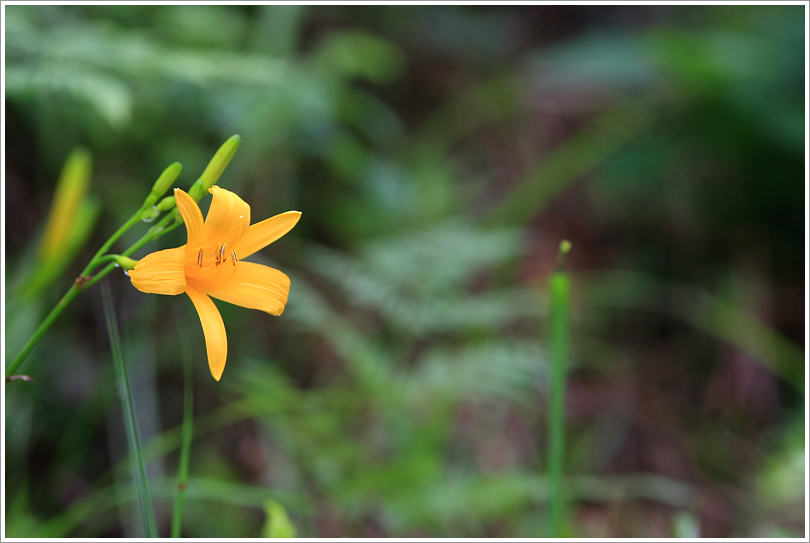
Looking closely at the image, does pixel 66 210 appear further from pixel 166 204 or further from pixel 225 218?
pixel 225 218

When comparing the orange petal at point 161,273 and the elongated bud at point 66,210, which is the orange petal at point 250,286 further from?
the elongated bud at point 66,210

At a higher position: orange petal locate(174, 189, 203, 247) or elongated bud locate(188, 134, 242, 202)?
elongated bud locate(188, 134, 242, 202)

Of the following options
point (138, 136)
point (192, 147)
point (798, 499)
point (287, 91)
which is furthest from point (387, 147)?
point (798, 499)

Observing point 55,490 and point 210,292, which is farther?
point 55,490

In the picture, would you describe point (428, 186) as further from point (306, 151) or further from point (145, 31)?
point (145, 31)

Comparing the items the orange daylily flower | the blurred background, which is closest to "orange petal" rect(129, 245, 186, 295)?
the orange daylily flower

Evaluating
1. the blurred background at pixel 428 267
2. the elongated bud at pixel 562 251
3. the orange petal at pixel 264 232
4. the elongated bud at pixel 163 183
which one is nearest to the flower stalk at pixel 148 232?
the elongated bud at pixel 163 183

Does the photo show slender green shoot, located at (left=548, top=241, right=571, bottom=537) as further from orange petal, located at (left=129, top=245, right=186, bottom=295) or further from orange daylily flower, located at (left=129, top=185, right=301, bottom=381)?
orange petal, located at (left=129, top=245, right=186, bottom=295)
